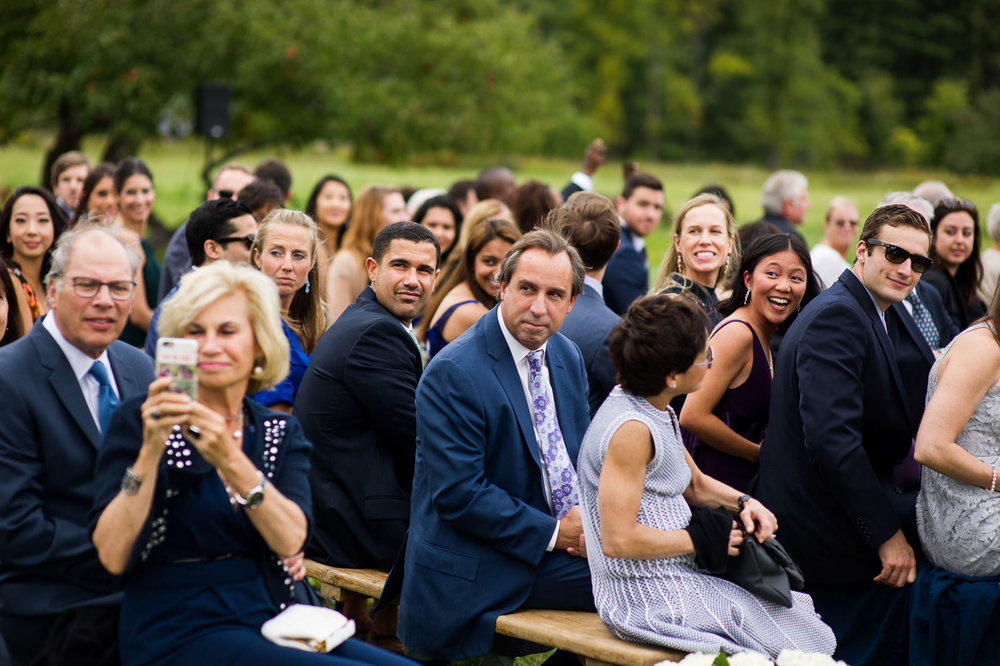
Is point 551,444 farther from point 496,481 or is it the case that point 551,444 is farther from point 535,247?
point 535,247

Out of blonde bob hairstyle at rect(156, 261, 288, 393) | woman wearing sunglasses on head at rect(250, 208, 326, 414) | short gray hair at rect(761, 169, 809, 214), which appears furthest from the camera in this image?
short gray hair at rect(761, 169, 809, 214)

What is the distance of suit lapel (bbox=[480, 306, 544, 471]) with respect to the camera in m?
3.90

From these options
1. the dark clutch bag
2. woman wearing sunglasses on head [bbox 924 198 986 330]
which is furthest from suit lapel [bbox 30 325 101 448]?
woman wearing sunglasses on head [bbox 924 198 986 330]

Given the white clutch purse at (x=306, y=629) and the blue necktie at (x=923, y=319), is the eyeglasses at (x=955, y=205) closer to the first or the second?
the blue necktie at (x=923, y=319)

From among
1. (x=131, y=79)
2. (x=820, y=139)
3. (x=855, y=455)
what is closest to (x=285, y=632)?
(x=855, y=455)

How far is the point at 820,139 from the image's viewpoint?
50.8 metres

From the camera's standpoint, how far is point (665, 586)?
3.51 metres

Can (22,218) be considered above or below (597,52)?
below

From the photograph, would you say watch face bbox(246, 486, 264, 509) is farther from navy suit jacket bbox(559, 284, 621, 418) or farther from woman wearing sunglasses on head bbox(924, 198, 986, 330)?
woman wearing sunglasses on head bbox(924, 198, 986, 330)

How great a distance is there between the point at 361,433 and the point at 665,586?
1.53 metres

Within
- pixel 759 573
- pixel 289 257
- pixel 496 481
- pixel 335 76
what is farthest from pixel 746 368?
pixel 335 76

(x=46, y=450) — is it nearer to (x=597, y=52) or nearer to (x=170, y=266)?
(x=170, y=266)

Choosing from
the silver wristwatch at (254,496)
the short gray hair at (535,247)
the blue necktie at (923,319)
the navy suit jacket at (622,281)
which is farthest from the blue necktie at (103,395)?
the blue necktie at (923,319)

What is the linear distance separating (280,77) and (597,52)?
122 ft
